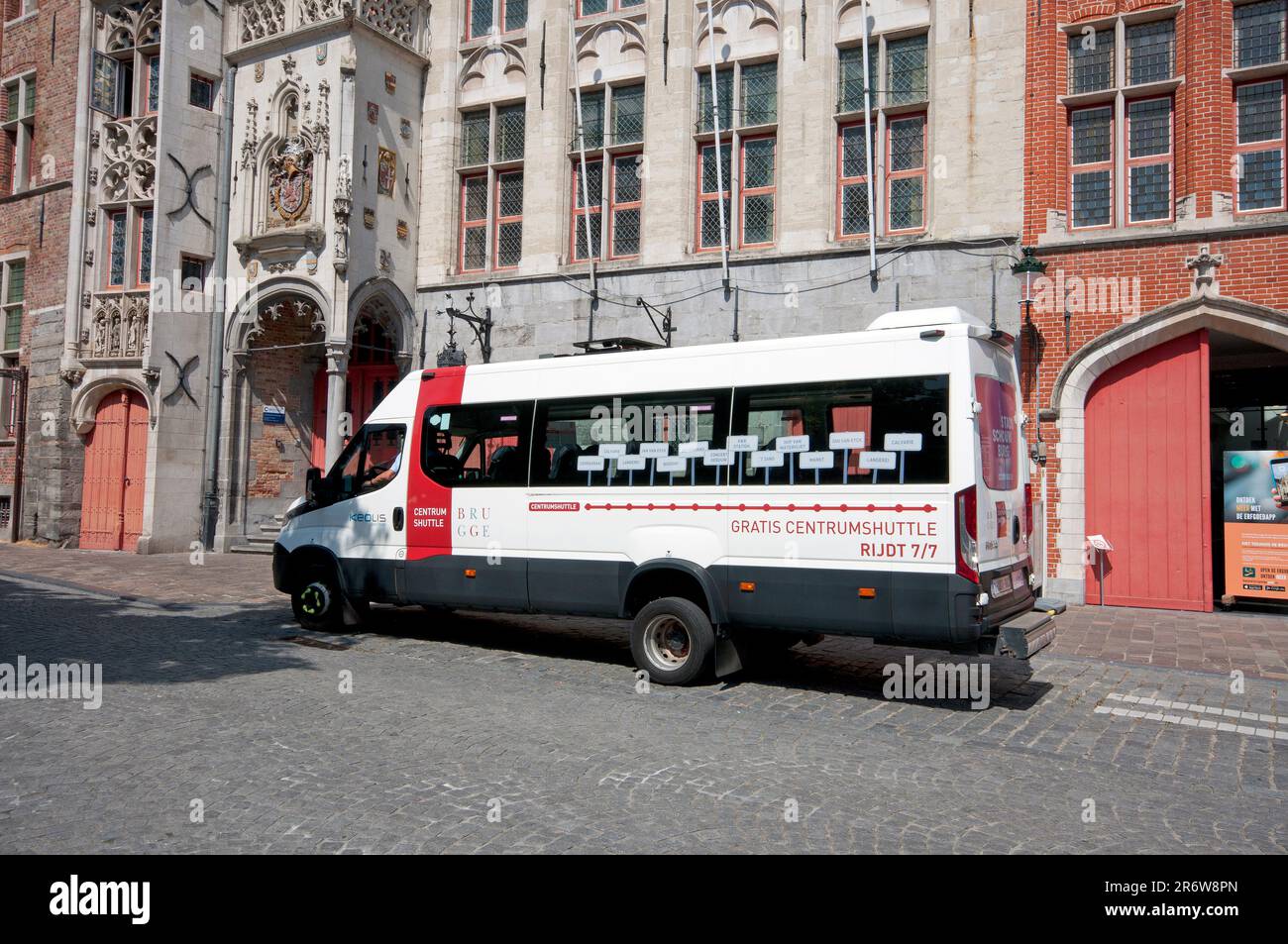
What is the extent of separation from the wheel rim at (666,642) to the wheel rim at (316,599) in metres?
4.05

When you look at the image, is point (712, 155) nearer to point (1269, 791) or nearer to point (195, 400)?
point (195, 400)

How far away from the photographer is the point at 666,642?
8.05 m

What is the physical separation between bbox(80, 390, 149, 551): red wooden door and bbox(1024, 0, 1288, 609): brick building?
16518mm

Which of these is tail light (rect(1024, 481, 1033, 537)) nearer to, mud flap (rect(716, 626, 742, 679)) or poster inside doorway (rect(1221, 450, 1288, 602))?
mud flap (rect(716, 626, 742, 679))

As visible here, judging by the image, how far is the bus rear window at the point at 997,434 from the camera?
7051mm

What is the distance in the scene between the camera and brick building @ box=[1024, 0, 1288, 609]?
40.3ft

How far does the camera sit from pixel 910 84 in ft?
46.7

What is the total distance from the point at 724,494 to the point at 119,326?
15993 mm

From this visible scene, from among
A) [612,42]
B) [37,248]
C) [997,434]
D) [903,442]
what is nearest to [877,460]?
[903,442]

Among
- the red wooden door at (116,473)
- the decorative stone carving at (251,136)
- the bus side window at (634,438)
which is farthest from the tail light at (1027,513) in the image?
the red wooden door at (116,473)

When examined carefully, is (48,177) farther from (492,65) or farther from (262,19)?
(492,65)

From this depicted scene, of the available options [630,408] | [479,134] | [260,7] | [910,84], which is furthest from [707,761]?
[260,7]

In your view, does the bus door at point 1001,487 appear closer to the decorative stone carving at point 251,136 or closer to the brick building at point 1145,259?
the brick building at point 1145,259

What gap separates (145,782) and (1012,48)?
552 inches
